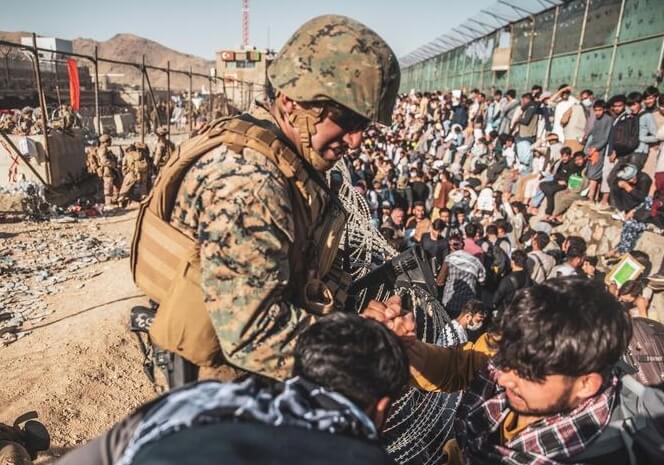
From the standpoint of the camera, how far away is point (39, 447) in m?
2.96

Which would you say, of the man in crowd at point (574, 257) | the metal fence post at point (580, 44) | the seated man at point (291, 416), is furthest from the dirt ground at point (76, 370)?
the metal fence post at point (580, 44)

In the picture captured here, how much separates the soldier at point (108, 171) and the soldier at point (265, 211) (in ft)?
36.6

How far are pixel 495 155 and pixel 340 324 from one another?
11.1m

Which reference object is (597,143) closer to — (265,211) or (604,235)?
(604,235)

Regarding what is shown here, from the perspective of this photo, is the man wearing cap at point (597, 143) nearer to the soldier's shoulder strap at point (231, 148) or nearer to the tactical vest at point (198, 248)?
the tactical vest at point (198, 248)

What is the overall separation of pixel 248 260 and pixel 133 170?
11.4 metres

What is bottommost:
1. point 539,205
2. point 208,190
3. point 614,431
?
point 539,205

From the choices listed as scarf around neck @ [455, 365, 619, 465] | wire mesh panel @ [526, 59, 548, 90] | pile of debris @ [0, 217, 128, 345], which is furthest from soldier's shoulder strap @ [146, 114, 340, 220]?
wire mesh panel @ [526, 59, 548, 90]

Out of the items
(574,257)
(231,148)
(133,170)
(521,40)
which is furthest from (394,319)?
(521,40)

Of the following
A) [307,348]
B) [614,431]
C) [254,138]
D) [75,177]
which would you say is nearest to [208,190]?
[254,138]

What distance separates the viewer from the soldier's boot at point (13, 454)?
2.59 m

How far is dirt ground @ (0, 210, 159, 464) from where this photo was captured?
3.78 m

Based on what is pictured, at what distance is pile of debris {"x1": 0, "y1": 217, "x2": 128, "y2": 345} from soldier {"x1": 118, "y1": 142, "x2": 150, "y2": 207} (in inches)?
82.5

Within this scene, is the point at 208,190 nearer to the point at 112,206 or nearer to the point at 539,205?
the point at 539,205
